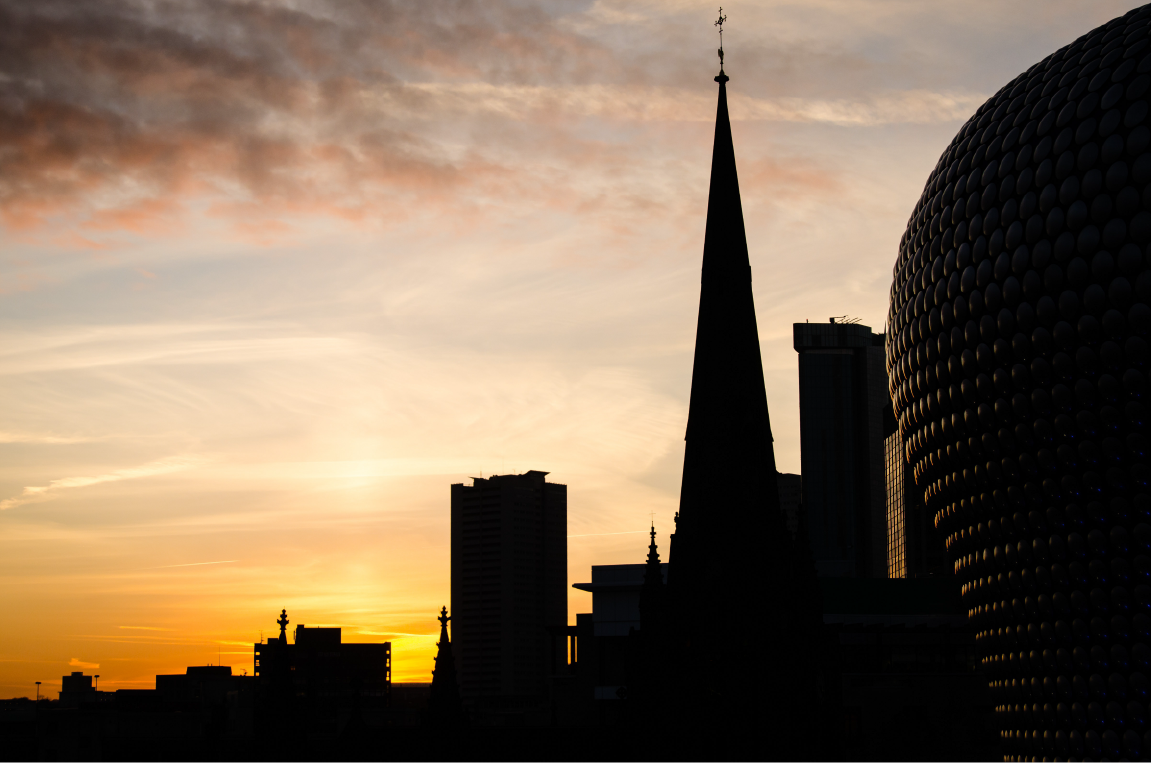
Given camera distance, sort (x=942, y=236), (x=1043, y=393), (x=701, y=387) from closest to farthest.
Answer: (x=701, y=387) → (x=1043, y=393) → (x=942, y=236)

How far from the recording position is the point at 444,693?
56.7 meters

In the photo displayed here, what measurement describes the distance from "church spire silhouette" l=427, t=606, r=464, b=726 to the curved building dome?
38931 millimetres

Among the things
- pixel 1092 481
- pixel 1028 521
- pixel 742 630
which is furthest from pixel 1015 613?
pixel 742 630

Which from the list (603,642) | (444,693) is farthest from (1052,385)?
(603,642)

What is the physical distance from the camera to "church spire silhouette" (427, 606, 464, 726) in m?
56.0

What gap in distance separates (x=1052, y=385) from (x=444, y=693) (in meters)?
41.1

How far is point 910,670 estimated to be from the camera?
108188mm

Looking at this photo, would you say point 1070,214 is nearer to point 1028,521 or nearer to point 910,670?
point 1028,521

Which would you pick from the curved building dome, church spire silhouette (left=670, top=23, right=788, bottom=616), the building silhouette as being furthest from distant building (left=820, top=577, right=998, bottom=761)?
church spire silhouette (left=670, top=23, right=788, bottom=616)

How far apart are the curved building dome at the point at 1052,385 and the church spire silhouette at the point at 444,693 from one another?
1533 inches

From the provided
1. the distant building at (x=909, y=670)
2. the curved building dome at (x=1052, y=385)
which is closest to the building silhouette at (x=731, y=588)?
the distant building at (x=909, y=670)

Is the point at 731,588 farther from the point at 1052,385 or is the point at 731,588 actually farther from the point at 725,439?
the point at 1052,385

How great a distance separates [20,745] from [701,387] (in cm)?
4772

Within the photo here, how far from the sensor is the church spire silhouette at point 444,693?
2206 inches
